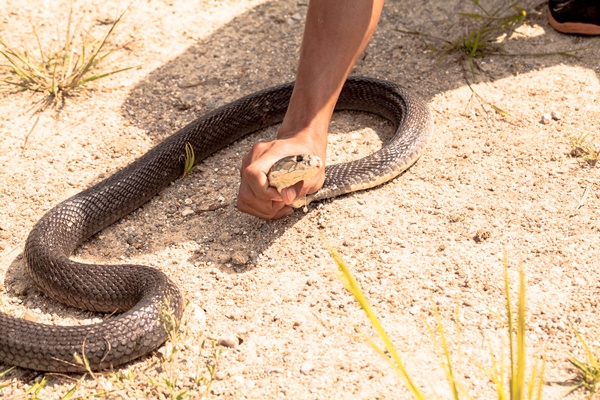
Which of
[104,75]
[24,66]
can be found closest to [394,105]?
[104,75]

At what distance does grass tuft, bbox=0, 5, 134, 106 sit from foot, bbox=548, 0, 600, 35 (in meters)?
3.59

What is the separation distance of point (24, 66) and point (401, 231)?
11.3 feet

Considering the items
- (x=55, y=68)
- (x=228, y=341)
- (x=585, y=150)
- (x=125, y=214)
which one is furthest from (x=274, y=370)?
(x=55, y=68)

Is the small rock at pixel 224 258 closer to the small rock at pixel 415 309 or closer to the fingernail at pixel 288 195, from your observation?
the fingernail at pixel 288 195

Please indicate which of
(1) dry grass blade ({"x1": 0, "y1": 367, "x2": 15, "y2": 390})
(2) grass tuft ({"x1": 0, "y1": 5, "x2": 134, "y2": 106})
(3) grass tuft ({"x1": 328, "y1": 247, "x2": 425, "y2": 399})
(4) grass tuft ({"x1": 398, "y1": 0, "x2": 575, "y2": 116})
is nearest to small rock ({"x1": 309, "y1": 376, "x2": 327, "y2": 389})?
(3) grass tuft ({"x1": 328, "y1": 247, "x2": 425, "y2": 399})

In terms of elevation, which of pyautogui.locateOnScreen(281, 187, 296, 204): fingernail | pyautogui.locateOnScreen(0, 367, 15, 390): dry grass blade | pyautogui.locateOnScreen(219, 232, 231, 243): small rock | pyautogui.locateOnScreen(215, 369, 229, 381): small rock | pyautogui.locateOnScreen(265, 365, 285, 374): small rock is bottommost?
pyautogui.locateOnScreen(219, 232, 231, 243): small rock

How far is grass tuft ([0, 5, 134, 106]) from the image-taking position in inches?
210

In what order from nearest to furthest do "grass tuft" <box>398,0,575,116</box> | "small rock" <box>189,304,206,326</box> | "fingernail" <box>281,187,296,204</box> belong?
1. "small rock" <box>189,304,206,326</box>
2. "fingernail" <box>281,187,296,204</box>
3. "grass tuft" <box>398,0,575,116</box>

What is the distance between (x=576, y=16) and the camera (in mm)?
5539

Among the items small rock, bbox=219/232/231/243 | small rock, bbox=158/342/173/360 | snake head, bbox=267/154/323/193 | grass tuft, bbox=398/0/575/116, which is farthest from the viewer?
grass tuft, bbox=398/0/575/116

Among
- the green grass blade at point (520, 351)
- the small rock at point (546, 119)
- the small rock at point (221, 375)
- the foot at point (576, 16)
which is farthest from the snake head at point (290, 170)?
the foot at point (576, 16)

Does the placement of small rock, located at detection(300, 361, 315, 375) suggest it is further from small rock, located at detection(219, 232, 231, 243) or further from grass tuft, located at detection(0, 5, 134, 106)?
grass tuft, located at detection(0, 5, 134, 106)

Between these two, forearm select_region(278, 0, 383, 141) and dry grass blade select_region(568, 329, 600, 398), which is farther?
forearm select_region(278, 0, 383, 141)

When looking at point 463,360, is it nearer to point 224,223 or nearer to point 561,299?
point 561,299
